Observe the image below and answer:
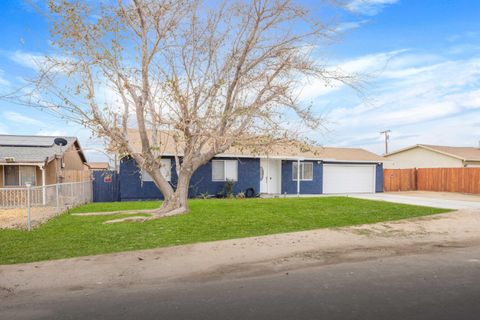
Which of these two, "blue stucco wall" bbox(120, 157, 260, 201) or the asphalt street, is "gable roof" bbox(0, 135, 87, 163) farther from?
the asphalt street

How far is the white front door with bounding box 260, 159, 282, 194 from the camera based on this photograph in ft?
72.5

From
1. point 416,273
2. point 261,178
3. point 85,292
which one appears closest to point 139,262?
point 85,292

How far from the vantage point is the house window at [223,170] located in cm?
2038

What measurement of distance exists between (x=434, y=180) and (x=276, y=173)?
12575mm

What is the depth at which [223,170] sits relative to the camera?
20500 millimetres

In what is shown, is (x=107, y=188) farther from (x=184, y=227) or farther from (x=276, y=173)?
(x=184, y=227)

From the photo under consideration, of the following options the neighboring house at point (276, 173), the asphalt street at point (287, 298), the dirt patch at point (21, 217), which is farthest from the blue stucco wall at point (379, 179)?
the asphalt street at point (287, 298)

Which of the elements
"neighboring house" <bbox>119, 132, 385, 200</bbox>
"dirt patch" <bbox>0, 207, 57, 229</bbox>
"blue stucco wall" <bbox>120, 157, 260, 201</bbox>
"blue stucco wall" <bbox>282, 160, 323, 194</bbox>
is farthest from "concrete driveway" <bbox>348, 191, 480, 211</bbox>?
"dirt patch" <bbox>0, 207, 57, 229</bbox>

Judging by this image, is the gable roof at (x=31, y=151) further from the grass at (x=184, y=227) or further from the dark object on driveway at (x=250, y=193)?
the dark object on driveway at (x=250, y=193)

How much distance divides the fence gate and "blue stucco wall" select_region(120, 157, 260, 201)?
2.97ft

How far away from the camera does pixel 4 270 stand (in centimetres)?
613

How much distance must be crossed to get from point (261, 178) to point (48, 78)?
1348 cm

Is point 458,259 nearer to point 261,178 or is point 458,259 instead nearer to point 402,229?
point 402,229

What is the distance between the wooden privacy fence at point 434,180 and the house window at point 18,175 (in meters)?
22.8
